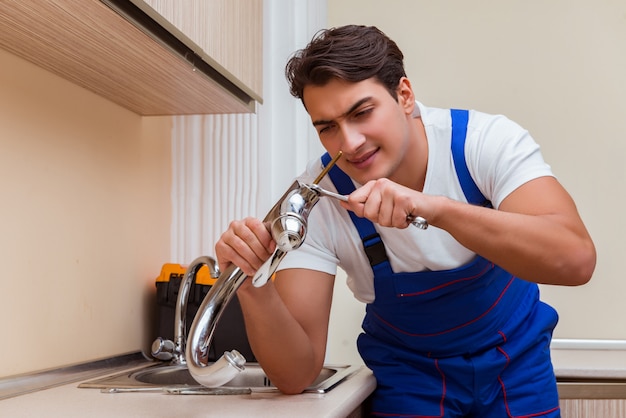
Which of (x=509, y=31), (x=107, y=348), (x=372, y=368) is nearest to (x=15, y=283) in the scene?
(x=107, y=348)

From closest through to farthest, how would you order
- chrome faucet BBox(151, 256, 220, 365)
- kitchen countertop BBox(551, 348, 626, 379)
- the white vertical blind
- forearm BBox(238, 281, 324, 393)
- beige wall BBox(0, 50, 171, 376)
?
forearm BBox(238, 281, 324, 393)
beige wall BBox(0, 50, 171, 376)
chrome faucet BBox(151, 256, 220, 365)
kitchen countertop BBox(551, 348, 626, 379)
the white vertical blind

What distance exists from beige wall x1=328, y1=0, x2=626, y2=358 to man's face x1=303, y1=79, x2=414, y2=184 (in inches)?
40.5

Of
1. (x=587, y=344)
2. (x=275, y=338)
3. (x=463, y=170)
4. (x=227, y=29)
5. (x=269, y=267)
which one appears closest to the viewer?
(x=269, y=267)

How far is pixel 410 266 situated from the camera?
1392 mm

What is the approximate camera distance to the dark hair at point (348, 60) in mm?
1276

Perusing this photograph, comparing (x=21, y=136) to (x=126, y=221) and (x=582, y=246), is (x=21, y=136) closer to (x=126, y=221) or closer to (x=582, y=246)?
(x=126, y=221)

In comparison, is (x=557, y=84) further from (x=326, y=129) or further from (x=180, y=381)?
(x=180, y=381)

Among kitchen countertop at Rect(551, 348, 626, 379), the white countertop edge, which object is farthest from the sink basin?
the white countertop edge

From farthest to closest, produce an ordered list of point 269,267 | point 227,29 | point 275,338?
point 227,29 < point 275,338 < point 269,267

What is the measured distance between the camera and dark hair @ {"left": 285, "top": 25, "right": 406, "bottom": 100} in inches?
50.3

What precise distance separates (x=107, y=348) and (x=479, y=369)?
80 centimetres

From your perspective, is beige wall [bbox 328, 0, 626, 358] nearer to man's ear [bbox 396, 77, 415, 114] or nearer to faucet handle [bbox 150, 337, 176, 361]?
faucet handle [bbox 150, 337, 176, 361]

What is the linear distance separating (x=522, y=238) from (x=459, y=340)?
1.20 ft

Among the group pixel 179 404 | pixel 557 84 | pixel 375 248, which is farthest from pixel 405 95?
pixel 557 84
